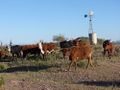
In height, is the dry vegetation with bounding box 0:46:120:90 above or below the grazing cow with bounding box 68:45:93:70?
below

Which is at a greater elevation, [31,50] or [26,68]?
[31,50]

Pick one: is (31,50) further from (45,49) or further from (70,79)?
(70,79)

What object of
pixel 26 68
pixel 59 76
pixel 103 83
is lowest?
pixel 103 83

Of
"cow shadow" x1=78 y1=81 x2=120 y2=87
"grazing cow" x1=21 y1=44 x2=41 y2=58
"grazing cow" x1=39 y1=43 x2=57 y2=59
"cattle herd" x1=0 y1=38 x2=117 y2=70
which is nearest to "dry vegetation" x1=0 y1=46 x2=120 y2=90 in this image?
"cow shadow" x1=78 y1=81 x2=120 y2=87

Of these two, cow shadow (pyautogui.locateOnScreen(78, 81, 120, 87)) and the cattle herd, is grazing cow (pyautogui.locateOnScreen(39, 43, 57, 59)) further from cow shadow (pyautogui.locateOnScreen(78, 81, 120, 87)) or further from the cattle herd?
cow shadow (pyautogui.locateOnScreen(78, 81, 120, 87))

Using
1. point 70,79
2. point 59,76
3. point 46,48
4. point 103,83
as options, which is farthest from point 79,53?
point 46,48

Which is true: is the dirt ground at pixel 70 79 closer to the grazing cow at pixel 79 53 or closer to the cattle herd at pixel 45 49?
the grazing cow at pixel 79 53

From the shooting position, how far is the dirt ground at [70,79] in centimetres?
1717

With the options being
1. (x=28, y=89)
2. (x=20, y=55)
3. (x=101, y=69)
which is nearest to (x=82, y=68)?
(x=101, y=69)

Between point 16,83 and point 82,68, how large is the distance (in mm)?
6522

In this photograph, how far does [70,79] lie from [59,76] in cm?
105

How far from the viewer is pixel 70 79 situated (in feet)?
66.8

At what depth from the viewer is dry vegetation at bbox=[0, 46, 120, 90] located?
Answer: 56.7ft

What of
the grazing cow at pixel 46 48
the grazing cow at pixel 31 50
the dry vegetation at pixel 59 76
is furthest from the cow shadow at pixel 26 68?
the grazing cow at pixel 31 50
